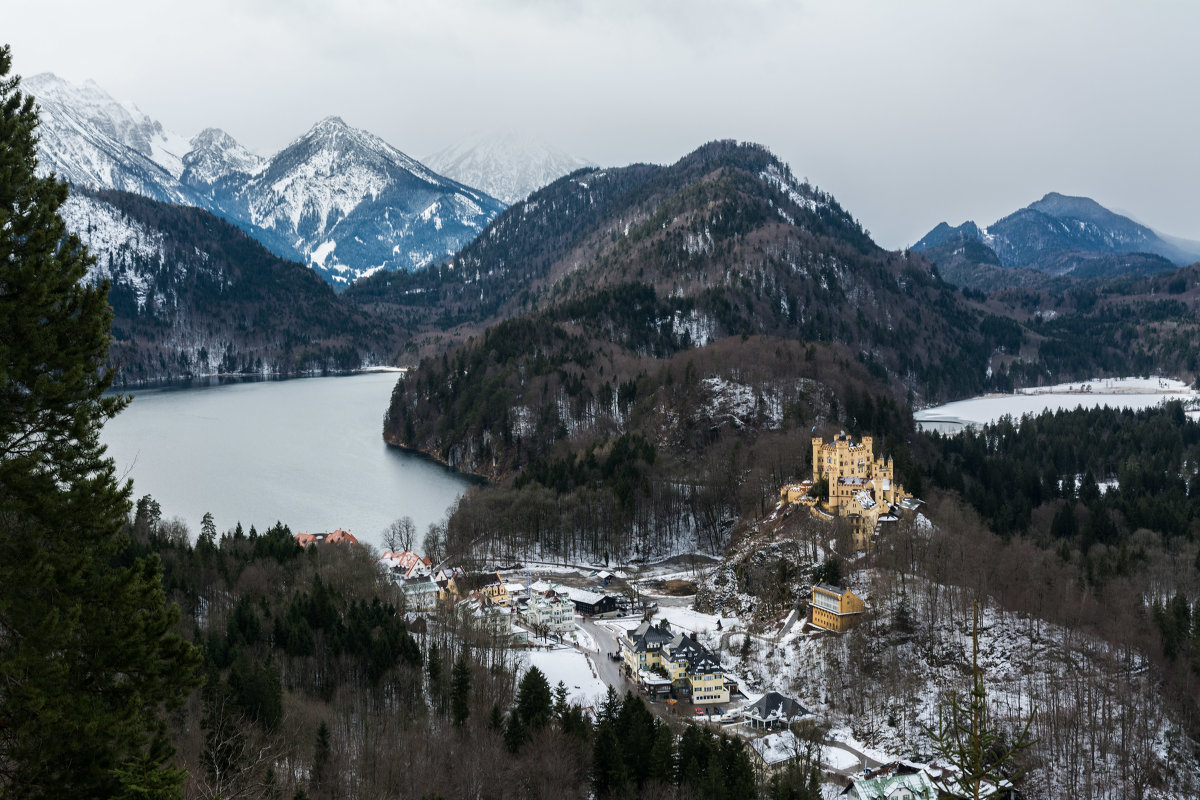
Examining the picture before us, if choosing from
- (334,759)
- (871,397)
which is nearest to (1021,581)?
(334,759)

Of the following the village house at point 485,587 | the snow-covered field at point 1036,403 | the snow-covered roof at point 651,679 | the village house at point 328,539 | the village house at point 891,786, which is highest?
the snow-covered field at point 1036,403

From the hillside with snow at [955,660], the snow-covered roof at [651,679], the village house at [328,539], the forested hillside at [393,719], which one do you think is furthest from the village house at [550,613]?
the village house at [328,539]

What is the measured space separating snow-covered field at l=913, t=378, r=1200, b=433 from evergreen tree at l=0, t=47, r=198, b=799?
462 ft

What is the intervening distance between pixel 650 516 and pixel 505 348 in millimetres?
59316

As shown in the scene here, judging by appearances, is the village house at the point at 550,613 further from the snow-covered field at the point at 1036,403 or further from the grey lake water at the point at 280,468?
the snow-covered field at the point at 1036,403

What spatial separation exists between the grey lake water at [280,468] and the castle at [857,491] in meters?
32.8

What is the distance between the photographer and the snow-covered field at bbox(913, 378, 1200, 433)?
516ft

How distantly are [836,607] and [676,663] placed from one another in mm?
9433

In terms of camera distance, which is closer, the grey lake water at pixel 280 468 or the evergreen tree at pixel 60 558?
→ the evergreen tree at pixel 60 558

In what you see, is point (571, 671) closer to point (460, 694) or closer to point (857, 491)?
point (460, 694)

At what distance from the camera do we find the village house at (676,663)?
150 ft

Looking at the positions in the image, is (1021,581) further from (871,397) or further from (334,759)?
(871,397)

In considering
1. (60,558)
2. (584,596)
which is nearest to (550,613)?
(584,596)

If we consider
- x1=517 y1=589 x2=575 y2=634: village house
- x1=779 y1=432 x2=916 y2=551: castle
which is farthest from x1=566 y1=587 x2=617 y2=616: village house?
x1=779 y1=432 x2=916 y2=551: castle
